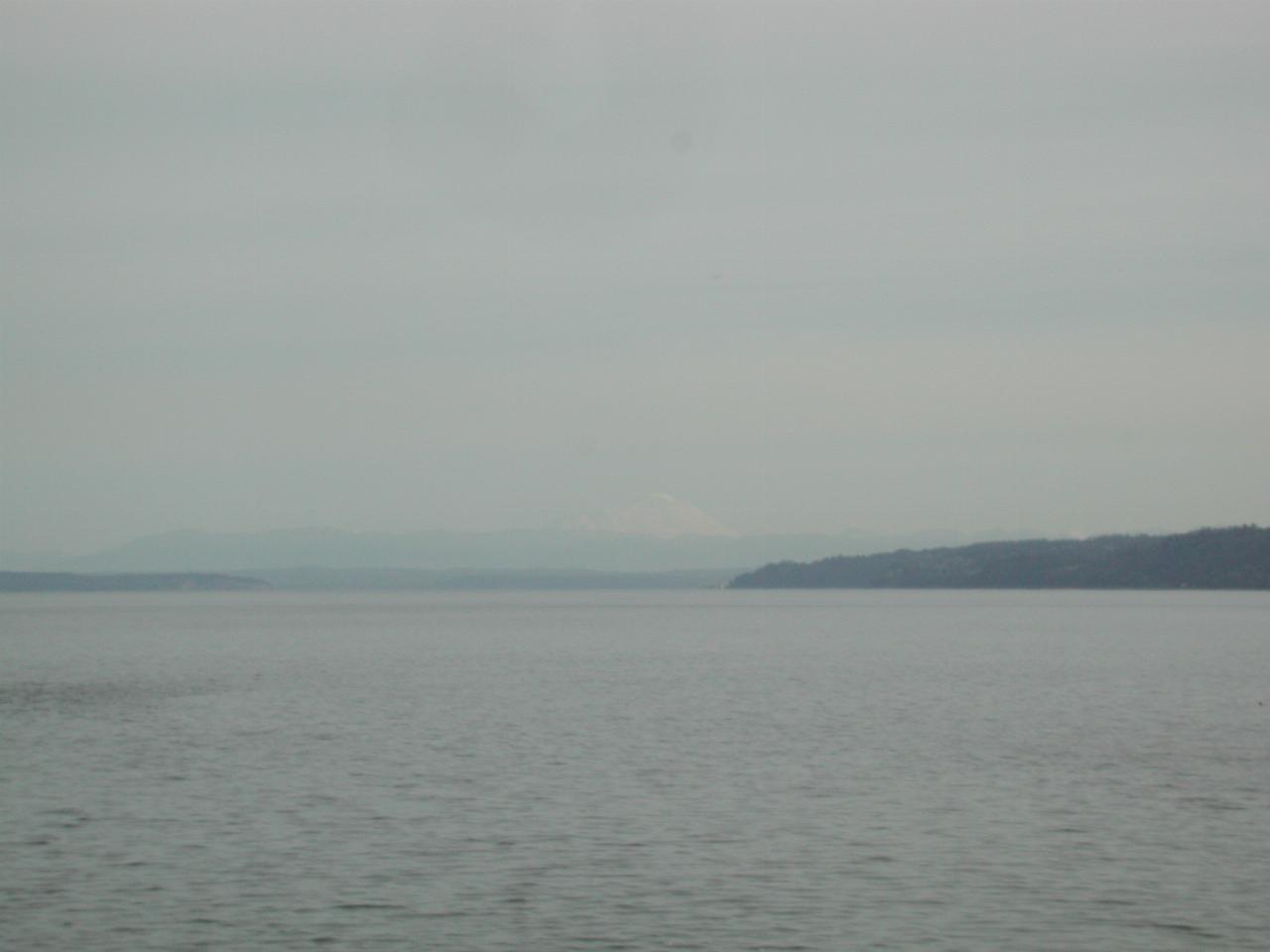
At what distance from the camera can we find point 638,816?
33.0m

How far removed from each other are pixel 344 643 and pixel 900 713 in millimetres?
80426

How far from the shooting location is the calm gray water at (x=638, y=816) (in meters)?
24.1

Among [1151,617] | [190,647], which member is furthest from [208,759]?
[1151,617]

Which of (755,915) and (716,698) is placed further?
(716,698)

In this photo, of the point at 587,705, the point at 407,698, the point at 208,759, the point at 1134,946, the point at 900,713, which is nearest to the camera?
the point at 1134,946

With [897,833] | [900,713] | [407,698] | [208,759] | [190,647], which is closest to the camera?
[897,833]

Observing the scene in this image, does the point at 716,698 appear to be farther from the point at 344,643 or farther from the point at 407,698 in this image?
the point at 344,643

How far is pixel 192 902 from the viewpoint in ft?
83.3

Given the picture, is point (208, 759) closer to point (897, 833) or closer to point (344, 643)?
point (897, 833)

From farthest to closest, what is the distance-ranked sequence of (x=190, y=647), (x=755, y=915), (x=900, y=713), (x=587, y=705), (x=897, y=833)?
(x=190, y=647), (x=587, y=705), (x=900, y=713), (x=897, y=833), (x=755, y=915)

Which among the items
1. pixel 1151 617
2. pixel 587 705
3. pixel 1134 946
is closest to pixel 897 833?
pixel 1134 946

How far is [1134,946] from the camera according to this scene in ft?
74.7

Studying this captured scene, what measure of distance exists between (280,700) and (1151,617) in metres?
138

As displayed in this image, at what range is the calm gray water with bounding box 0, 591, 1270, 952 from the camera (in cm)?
2411
